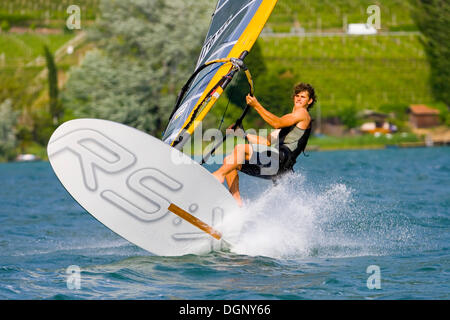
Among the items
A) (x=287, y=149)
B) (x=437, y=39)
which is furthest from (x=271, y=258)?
(x=437, y=39)

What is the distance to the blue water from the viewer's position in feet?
20.8

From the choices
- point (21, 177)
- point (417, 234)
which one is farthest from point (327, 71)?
point (417, 234)

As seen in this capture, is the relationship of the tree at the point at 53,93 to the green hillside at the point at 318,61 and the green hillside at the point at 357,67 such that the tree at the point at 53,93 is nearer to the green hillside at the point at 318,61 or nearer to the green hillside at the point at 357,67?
the green hillside at the point at 318,61

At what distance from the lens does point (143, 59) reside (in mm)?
31719

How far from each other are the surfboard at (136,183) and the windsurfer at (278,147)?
1.64 ft

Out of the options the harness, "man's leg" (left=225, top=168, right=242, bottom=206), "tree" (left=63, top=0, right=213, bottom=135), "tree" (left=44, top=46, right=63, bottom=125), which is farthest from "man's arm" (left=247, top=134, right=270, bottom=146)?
"tree" (left=44, top=46, right=63, bottom=125)

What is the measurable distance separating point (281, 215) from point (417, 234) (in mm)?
2048

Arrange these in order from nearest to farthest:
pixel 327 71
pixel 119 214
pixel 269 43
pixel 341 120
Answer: pixel 119 214, pixel 341 120, pixel 327 71, pixel 269 43

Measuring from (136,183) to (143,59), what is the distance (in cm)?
2526

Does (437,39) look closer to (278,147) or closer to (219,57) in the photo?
(219,57)

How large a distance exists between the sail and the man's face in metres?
0.71

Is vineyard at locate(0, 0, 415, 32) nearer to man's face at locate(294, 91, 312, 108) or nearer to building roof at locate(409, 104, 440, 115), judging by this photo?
building roof at locate(409, 104, 440, 115)
